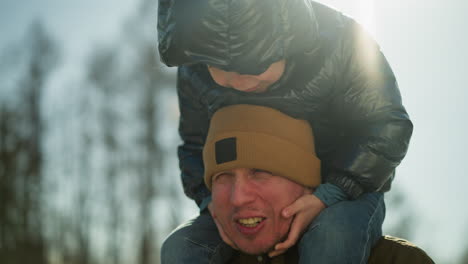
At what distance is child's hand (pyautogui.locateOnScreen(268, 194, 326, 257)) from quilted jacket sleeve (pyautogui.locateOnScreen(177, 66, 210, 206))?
0.69m

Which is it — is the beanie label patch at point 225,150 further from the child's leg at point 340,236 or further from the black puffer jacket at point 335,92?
the child's leg at point 340,236

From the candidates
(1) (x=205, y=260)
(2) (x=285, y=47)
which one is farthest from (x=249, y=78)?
(1) (x=205, y=260)

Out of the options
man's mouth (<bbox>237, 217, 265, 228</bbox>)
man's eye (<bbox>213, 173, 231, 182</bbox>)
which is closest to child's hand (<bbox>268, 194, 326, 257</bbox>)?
man's mouth (<bbox>237, 217, 265, 228</bbox>)

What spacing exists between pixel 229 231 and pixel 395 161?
30.0 inches

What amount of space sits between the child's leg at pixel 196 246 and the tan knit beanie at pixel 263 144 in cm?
35

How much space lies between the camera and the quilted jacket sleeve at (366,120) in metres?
2.19

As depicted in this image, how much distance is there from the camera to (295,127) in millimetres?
2318

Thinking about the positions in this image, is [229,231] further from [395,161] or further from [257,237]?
[395,161]

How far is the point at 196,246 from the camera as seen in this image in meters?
2.47

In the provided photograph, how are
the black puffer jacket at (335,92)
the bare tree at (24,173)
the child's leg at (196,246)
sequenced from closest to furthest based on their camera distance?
the black puffer jacket at (335,92), the child's leg at (196,246), the bare tree at (24,173)

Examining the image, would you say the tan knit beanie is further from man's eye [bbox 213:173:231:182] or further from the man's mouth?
the man's mouth

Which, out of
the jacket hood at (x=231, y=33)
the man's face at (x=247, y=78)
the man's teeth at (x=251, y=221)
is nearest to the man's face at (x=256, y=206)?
the man's teeth at (x=251, y=221)

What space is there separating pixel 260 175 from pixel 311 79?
0.46m

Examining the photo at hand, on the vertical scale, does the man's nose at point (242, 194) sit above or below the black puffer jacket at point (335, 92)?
below
